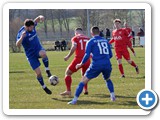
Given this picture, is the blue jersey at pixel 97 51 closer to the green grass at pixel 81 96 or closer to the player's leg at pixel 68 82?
the green grass at pixel 81 96

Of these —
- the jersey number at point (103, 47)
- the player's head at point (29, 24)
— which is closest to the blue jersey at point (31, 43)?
the player's head at point (29, 24)

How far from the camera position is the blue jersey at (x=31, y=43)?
13.0m

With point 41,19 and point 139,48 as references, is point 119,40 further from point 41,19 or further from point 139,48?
point 139,48

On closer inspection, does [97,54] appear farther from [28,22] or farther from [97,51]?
[28,22]

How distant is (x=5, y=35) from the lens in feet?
36.4

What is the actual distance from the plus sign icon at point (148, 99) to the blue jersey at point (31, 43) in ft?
13.3

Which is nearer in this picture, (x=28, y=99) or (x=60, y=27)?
(x=28, y=99)

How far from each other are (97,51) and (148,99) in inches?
76.2

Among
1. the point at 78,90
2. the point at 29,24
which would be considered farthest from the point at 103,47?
the point at 29,24

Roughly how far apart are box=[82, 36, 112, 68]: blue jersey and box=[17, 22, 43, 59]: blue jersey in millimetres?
2223

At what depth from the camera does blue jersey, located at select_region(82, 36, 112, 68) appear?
11.5 meters
